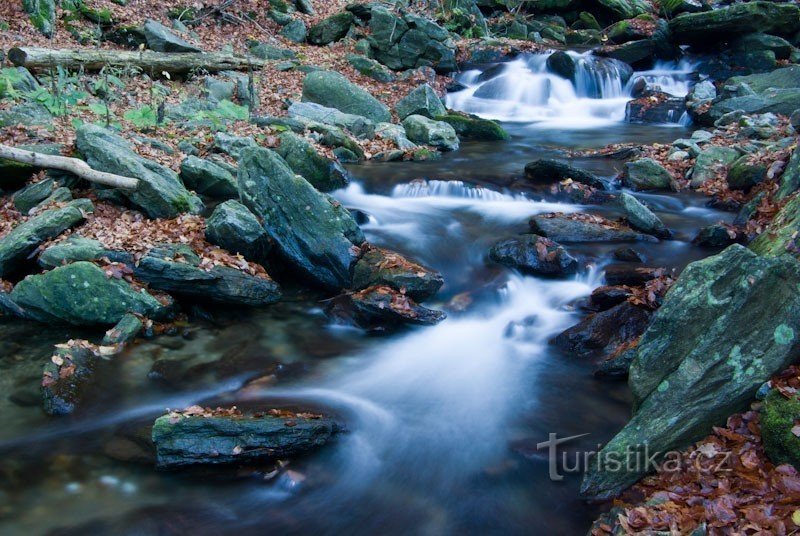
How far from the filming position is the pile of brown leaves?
3.38m

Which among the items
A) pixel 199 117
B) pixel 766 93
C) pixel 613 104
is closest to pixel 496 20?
pixel 613 104

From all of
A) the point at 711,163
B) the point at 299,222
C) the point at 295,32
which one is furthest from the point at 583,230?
the point at 295,32

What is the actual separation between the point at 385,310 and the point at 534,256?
8.01ft

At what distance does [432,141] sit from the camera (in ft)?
48.1

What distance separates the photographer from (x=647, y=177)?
11531 millimetres

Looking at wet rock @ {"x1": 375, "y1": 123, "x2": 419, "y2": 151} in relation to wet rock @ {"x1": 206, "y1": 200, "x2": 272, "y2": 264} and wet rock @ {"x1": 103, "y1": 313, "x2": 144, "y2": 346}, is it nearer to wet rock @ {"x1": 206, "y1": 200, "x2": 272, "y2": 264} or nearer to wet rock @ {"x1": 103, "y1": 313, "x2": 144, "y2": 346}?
wet rock @ {"x1": 206, "y1": 200, "x2": 272, "y2": 264}

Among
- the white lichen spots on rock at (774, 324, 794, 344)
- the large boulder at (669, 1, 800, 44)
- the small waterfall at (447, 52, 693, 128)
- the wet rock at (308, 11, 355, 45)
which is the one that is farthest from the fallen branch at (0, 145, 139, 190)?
the large boulder at (669, 1, 800, 44)

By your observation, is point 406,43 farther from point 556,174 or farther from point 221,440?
point 221,440

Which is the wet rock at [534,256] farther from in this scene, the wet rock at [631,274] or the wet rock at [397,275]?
the wet rock at [397,275]

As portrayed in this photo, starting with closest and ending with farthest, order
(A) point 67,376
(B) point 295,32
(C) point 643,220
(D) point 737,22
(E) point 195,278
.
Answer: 1. (A) point 67,376
2. (E) point 195,278
3. (C) point 643,220
4. (D) point 737,22
5. (B) point 295,32

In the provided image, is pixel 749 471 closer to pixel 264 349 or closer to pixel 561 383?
pixel 561 383

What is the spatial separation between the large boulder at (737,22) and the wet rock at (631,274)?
1724 centimetres

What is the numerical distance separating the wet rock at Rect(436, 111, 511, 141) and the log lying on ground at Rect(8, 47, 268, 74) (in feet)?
19.3

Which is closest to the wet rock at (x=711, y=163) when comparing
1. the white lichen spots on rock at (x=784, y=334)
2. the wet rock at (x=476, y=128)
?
the wet rock at (x=476, y=128)
